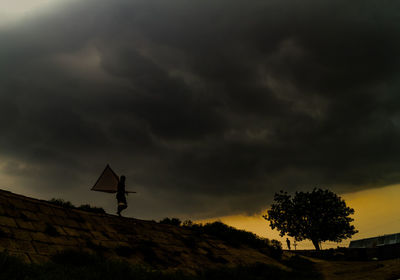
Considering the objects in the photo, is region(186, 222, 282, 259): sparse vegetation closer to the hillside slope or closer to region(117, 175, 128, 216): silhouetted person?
the hillside slope

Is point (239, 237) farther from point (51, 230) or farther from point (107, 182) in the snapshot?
point (51, 230)

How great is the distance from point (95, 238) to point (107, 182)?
197 inches

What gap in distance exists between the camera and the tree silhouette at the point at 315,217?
40.0m

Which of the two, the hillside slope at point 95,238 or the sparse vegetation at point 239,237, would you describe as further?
the sparse vegetation at point 239,237

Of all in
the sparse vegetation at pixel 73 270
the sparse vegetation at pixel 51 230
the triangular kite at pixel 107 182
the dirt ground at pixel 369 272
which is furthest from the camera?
the triangular kite at pixel 107 182

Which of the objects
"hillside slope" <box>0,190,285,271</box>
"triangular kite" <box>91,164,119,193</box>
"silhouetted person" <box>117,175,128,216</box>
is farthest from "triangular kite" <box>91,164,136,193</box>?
"hillside slope" <box>0,190,285,271</box>

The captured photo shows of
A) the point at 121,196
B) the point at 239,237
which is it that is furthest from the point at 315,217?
the point at 121,196

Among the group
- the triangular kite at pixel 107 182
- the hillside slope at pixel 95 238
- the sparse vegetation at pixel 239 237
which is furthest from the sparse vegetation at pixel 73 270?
the sparse vegetation at pixel 239 237

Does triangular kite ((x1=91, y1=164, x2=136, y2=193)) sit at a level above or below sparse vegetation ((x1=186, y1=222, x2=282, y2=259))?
above

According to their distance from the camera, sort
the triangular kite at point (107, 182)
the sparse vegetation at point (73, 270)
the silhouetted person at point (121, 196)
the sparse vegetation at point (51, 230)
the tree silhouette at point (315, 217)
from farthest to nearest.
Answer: the tree silhouette at point (315, 217) → the triangular kite at point (107, 182) → the silhouetted person at point (121, 196) → the sparse vegetation at point (51, 230) → the sparse vegetation at point (73, 270)

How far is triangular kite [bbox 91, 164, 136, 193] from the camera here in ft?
48.3

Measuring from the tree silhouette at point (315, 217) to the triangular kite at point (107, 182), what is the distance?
112 ft

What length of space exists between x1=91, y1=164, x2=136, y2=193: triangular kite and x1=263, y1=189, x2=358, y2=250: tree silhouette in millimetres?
34258

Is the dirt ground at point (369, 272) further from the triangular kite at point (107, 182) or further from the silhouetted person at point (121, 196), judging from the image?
the triangular kite at point (107, 182)
